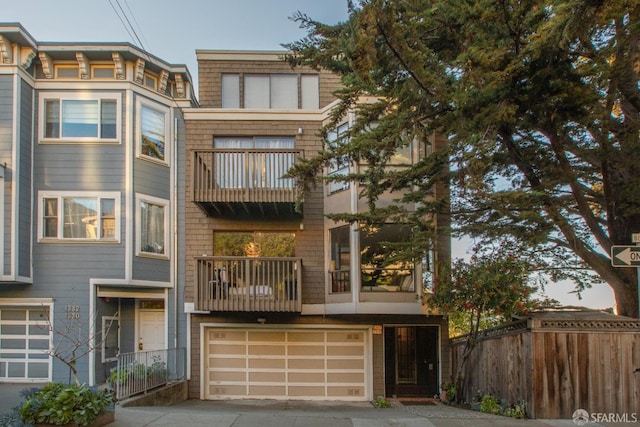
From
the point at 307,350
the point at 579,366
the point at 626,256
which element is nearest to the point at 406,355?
the point at 307,350

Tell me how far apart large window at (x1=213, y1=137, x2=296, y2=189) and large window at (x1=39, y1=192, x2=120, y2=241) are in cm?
294

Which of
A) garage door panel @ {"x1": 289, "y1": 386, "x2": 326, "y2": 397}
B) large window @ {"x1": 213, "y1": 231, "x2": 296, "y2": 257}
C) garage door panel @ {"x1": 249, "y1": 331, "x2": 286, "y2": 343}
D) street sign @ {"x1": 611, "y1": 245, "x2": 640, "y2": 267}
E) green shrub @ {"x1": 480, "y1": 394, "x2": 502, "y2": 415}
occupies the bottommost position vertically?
garage door panel @ {"x1": 289, "y1": 386, "x2": 326, "y2": 397}

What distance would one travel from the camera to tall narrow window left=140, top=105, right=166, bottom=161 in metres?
14.4

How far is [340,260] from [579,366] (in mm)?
6799

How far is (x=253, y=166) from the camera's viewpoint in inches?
543

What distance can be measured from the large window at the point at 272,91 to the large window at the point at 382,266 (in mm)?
4631

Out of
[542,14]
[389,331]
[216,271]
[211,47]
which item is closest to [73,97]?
[211,47]

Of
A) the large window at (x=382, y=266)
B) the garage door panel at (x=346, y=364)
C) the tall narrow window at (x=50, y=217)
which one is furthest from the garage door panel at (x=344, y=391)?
the tall narrow window at (x=50, y=217)

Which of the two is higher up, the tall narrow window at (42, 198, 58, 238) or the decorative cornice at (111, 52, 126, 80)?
the decorative cornice at (111, 52, 126, 80)

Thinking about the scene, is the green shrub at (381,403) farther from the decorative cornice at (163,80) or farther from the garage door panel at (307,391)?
the decorative cornice at (163,80)

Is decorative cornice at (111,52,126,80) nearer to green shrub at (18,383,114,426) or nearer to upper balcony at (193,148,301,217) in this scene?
upper balcony at (193,148,301,217)

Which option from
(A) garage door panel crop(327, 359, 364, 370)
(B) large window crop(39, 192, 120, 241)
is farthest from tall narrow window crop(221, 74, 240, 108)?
(A) garage door panel crop(327, 359, 364, 370)

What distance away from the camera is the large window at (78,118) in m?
14.1

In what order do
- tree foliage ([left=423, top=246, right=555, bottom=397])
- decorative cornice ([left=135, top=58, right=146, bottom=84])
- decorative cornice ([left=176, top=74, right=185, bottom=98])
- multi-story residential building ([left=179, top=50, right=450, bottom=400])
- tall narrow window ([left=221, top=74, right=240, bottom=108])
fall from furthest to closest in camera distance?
tall narrow window ([left=221, top=74, right=240, bottom=108])
decorative cornice ([left=176, top=74, right=185, bottom=98])
decorative cornice ([left=135, top=58, right=146, bottom=84])
multi-story residential building ([left=179, top=50, right=450, bottom=400])
tree foliage ([left=423, top=246, right=555, bottom=397])
